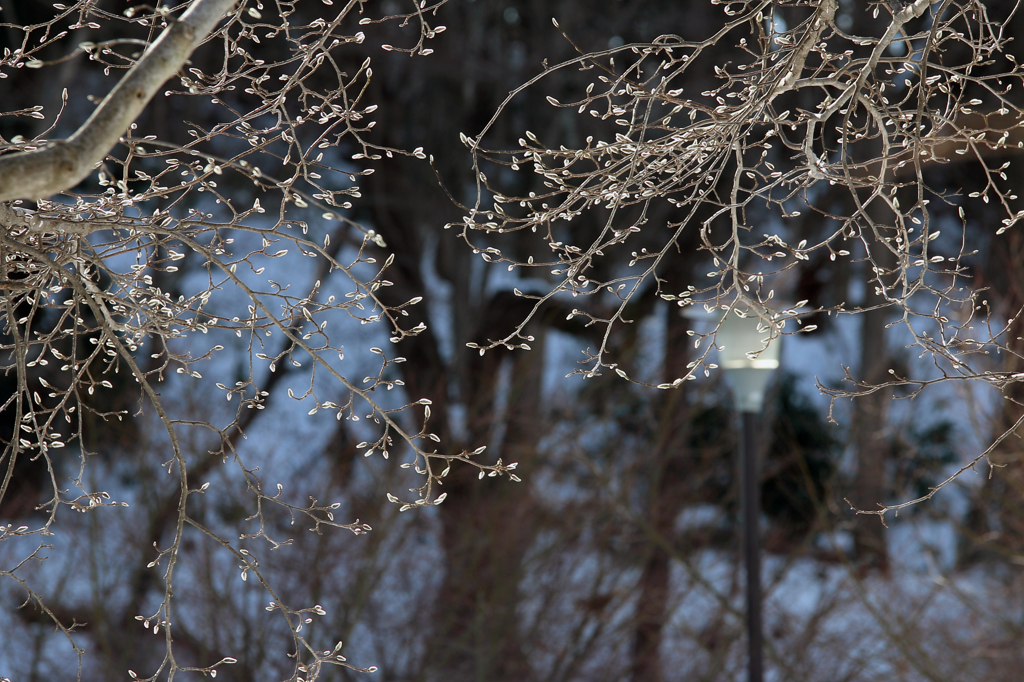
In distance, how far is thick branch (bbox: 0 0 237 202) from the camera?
160cm

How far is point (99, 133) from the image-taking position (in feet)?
5.37

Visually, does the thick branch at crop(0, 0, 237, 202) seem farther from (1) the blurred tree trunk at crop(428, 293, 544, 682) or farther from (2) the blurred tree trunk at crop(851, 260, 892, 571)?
(2) the blurred tree trunk at crop(851, 260, 892, 571)

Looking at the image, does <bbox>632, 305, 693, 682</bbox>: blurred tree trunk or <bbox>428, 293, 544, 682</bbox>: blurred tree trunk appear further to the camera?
<bbox>632, 305, 693, 682</bbox>: blurred tree trunk

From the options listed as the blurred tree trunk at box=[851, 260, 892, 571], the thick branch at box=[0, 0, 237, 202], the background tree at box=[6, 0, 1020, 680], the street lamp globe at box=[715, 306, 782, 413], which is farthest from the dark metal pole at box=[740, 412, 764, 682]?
the thick branch at box=[0, 0, 237, 202]

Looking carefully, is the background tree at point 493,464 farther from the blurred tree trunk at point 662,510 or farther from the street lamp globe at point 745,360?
the street lamp globe at point 745,360

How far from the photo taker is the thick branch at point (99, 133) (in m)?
1.60

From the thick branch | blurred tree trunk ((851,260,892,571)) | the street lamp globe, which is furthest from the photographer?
blurred tree trunk ((851,260,892,571))

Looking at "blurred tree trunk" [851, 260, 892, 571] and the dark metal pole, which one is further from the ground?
"blurred tree trunk" [851, 260, 892, 571]

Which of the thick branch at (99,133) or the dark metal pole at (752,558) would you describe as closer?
the thick branch at (99,133)

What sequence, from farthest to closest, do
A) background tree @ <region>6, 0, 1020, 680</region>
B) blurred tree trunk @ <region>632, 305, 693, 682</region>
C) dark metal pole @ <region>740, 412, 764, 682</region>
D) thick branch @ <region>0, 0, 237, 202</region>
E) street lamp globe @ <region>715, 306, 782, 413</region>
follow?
blurred tree trunk @ <region>632, 305, 693, 682</region>
background tree @ <region>6, 0, 1020, 680</region>
dark metal pole @ <region>740, 412, 764, 682</region>
street lamp globe @ <region>715, 306, 782, 413</region>
thick branch @ <region>0, 0, 237, 202</region>

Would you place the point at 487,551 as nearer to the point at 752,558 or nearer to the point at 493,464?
the point at 493,464

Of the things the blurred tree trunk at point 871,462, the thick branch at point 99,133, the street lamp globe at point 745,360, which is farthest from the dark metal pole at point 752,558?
the thick branch at point 99,133

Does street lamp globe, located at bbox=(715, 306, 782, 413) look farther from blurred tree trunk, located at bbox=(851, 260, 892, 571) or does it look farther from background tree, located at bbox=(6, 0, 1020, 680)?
blurred tree trunk, located at bbox=(851, 260, 892, 571)

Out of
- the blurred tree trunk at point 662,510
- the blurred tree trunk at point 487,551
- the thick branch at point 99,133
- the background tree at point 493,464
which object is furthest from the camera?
the blurred tree trunk at point 662,510
